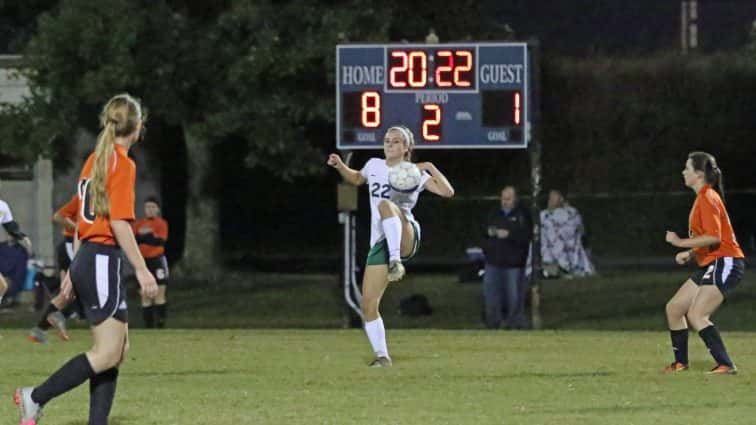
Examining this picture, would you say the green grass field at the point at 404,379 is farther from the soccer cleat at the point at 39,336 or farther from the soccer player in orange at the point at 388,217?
the soccer player in orange at the point at 388,217

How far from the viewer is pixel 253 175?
38.9 metres

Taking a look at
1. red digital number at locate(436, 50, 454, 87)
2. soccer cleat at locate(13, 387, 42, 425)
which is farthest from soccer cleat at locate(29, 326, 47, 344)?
soccer cleat at locate(13, 387, 42, 425)

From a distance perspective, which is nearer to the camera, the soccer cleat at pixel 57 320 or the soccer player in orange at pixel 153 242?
the soccer cleat at pixel 57 320

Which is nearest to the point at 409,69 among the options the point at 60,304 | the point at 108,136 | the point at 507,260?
the point at 507,260

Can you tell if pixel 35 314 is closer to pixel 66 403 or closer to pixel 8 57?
pixel 8 57

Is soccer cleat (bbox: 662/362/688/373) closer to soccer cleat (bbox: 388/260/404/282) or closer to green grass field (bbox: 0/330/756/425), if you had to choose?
green grass field (bbox: 0/330/756/425)

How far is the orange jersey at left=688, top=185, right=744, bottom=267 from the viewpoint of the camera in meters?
14.6

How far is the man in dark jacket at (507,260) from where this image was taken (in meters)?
24.5

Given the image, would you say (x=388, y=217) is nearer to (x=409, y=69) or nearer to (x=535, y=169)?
(x=409, y=69)

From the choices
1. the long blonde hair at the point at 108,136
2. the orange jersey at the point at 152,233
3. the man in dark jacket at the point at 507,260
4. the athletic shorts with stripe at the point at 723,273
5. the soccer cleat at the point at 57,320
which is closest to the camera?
the long blonde hair at the point at 108,136

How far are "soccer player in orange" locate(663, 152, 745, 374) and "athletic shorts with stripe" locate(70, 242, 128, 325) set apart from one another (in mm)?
5326

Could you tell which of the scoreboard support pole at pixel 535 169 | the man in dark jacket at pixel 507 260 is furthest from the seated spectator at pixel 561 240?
the man in dark jacket at pixel 507 260

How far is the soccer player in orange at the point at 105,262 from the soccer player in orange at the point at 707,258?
5301 millimetres

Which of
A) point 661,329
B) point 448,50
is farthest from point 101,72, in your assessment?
point 661,329
